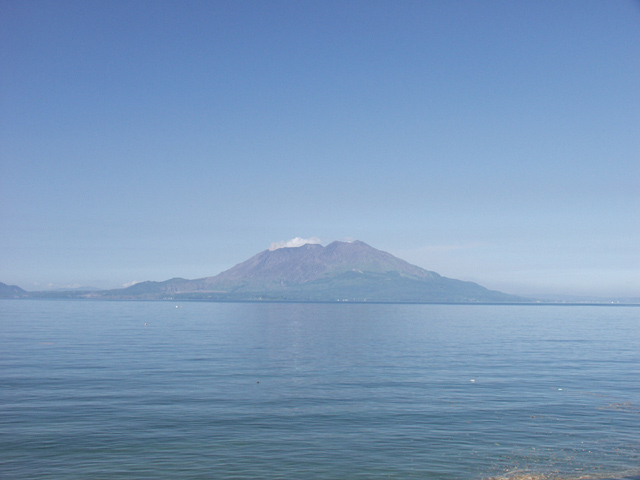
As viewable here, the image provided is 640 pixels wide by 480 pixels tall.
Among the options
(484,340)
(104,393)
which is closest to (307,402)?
(104,393)

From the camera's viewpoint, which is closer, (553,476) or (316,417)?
(553,476)

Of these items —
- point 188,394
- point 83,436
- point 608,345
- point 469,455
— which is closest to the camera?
point 469,455

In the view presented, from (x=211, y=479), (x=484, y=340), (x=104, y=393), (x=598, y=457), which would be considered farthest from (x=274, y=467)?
(x=484, y=340)

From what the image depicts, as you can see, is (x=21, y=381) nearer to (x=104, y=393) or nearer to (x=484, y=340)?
(x=104, y=393)

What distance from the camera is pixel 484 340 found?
103312 mm

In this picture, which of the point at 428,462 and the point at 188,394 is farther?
the point at 188,394

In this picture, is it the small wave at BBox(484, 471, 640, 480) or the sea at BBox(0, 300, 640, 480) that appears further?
the sea at BBox(0, 300, 640, 480)

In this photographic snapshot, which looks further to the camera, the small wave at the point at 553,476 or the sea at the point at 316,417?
the sea at the point at 316,417

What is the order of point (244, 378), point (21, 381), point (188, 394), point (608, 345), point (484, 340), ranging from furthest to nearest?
point (484, 340) → point (608, 345) → point (244, 378) → point (21, 381) → point (188, 394)

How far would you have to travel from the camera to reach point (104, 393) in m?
45.0

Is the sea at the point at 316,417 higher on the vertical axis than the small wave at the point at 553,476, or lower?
lower

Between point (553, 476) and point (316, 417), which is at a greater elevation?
point (553, 476)

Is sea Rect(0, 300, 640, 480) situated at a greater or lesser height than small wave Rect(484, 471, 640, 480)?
lesser

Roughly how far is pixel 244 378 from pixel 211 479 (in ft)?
92.8
